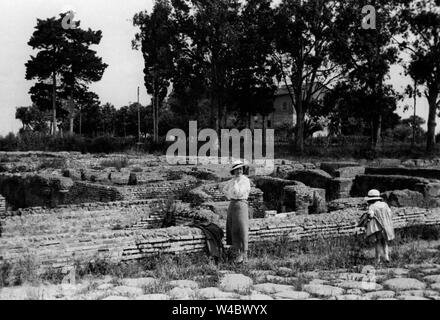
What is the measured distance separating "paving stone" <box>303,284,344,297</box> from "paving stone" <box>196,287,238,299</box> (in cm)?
85

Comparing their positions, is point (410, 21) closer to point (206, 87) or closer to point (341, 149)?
point (341, 149)

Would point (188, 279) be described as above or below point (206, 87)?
below

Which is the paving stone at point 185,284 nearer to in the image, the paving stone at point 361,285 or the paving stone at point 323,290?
the paving stone at point 323,290

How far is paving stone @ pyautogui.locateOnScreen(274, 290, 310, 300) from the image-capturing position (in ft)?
17.9

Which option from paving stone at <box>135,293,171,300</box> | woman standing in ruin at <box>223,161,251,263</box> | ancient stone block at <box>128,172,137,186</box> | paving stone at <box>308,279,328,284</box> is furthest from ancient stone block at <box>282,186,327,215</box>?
paving stone at <box>135,293,171,300</box>

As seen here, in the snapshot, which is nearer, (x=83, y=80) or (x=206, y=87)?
(x=206, y=87)

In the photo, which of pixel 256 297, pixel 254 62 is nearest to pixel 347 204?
pixel 256 297

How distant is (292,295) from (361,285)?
917 millimetres

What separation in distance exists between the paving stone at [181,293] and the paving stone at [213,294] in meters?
0.07

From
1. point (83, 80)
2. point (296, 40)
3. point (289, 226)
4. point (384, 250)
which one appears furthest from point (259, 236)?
point (83, 80)

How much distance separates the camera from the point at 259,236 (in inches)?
316

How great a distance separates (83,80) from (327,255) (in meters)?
39.1

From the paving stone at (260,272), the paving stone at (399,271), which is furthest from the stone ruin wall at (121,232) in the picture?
the paving stone at (399,271)
